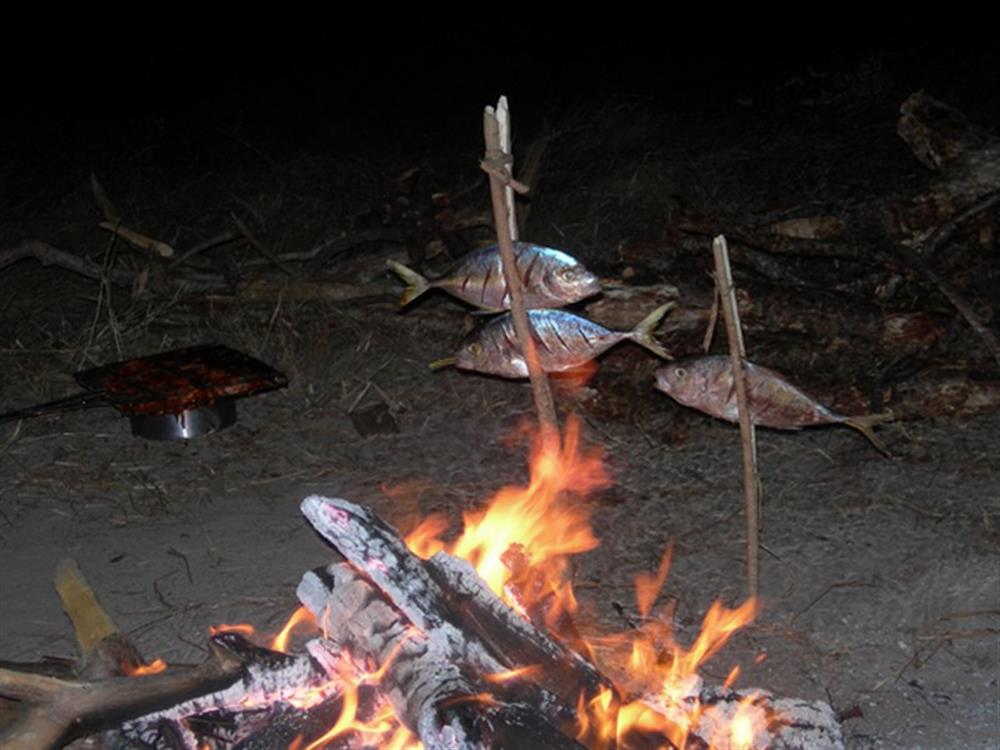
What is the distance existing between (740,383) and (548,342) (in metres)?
0.68

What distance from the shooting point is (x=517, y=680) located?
3.36m

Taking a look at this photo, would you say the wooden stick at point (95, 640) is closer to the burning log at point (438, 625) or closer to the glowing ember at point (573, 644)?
the glowing ember at point (573, 644)

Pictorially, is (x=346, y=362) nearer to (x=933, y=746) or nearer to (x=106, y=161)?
(x=933, y=746)

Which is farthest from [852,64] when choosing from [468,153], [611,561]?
[611,561]

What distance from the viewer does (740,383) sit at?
3723 mm

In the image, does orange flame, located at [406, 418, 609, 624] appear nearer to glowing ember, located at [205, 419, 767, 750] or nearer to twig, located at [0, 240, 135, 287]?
glowing ember, located at [205, 419, 767, 750]

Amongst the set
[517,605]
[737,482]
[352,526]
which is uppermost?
[352,526]

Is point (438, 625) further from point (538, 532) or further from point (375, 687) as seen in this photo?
point (538, 532)

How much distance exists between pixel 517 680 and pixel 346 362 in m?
3.51

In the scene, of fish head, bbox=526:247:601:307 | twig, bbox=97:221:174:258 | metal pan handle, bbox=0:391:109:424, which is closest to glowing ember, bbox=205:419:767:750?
fish head, bbox=526:247:601:307

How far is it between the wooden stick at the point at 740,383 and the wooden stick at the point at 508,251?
621 millimetres

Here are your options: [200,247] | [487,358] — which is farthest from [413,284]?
[200,247]

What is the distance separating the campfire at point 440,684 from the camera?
10.8 ft

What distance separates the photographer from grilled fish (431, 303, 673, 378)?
156 inches
